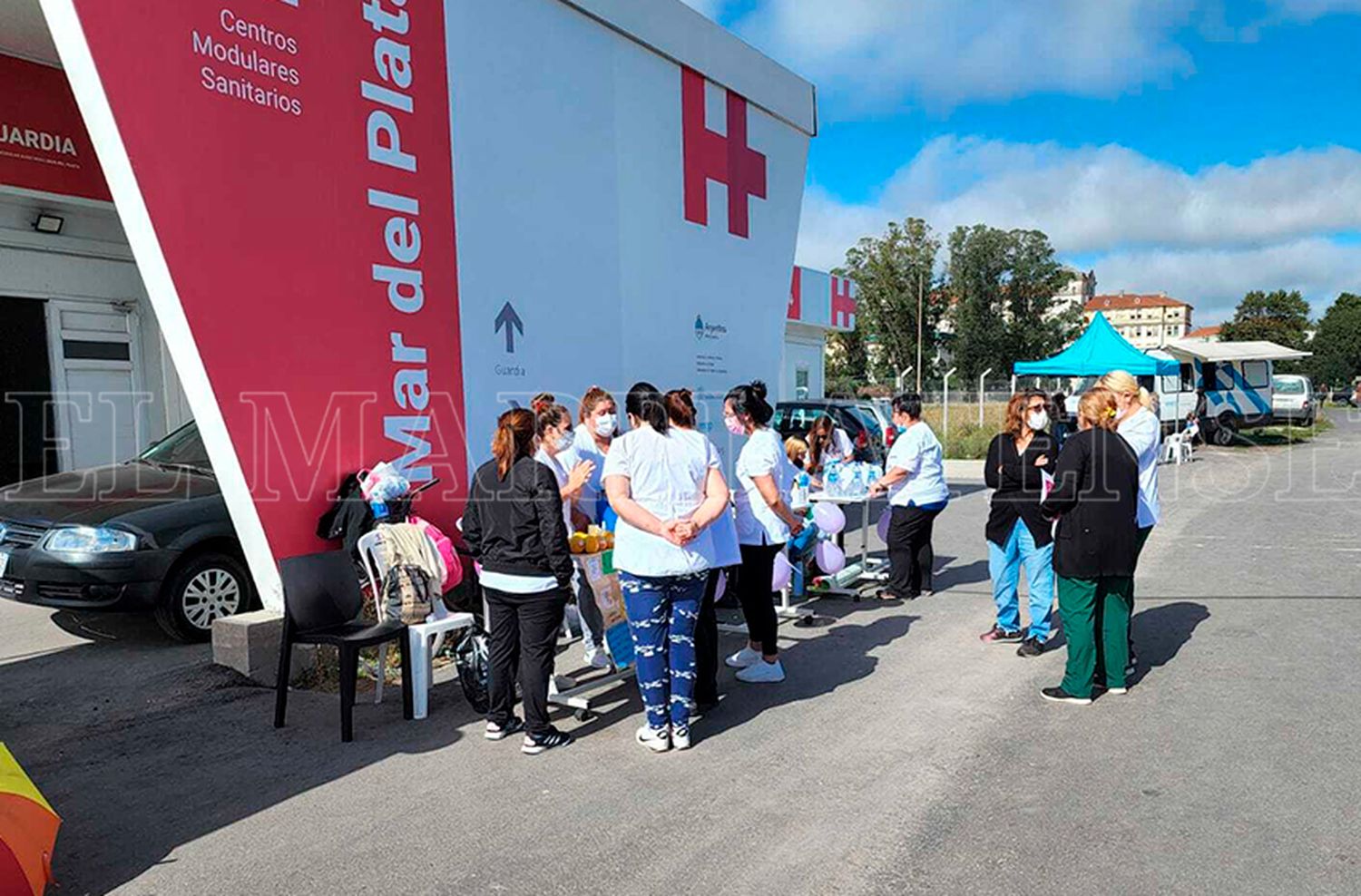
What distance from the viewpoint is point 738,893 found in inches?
130

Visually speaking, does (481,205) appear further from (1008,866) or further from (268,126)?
(1008,866)

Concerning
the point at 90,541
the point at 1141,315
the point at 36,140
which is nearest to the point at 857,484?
the point at 90,541

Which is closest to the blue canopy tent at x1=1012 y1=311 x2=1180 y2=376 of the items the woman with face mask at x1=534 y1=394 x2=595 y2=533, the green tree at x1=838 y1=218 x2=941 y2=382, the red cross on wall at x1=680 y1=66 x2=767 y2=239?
the red cross on wall at x1=680 y1=66 x2=767 y2=239

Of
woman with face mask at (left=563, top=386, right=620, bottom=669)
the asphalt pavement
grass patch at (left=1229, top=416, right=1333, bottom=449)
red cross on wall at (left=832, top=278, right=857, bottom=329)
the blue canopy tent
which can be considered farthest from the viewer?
grass patch at (left=1229, top=416, right=1333, bottom=449)

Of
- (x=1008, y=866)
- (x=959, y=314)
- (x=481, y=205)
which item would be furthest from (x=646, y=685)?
(x=959, y=314)

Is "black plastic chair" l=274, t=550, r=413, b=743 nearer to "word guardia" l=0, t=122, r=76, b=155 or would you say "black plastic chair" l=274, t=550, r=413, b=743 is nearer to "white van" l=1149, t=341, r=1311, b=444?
"word guardia" l=0, t=122, r=76, b=155

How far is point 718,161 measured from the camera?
1126cm

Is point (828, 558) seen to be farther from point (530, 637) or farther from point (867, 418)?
point (867, 418)

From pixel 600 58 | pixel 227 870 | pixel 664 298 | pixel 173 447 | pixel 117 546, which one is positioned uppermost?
pixel 600 58

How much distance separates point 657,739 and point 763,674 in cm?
129

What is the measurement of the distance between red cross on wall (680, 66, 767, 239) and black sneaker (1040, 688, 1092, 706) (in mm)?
6900

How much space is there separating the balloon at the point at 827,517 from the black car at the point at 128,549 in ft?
14.9

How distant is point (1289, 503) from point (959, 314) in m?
49.1

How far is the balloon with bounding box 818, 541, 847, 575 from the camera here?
7.89m
